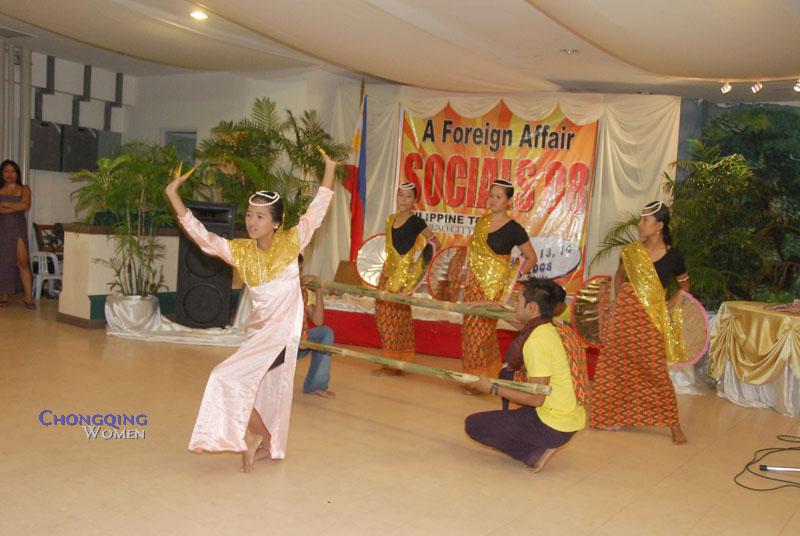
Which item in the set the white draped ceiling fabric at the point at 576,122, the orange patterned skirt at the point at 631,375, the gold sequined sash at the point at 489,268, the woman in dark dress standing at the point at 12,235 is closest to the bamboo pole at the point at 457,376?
Answer: the orange patterned skirt at the point at 631,375

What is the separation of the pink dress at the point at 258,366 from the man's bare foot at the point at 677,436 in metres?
2.33

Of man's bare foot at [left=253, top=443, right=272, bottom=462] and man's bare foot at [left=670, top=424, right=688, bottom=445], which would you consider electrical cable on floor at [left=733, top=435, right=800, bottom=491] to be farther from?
man's bare foot at [left=253, top=443, right=272, bottom=462]

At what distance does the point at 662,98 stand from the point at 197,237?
18.1ft

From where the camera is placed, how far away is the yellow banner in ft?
26.3

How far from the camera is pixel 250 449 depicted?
12.0ft

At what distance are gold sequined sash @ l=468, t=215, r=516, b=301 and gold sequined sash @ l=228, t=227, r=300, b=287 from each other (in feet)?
6.84

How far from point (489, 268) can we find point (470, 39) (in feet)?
6.33

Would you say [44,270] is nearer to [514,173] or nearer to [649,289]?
[514,173]

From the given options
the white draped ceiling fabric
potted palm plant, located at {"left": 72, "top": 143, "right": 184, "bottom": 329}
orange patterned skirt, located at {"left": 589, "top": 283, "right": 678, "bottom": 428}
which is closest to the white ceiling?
the white draped ceiling fabric

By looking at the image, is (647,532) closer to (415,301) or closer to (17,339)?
(415,301)

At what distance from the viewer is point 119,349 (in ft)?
20.4

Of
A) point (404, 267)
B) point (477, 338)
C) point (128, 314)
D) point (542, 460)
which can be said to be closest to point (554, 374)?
point (542, 460)

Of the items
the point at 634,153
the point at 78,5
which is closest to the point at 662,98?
the point at 634,153

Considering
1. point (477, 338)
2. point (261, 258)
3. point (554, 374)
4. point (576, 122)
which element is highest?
point (576, 122)
